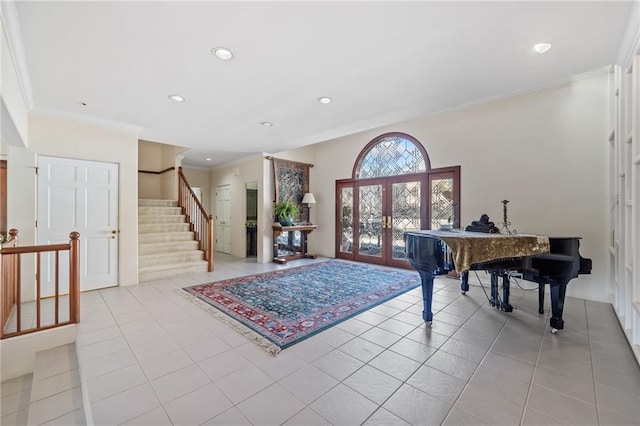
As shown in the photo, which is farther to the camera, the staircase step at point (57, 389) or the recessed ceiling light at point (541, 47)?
the recessed ceiling light at point (541, 47)

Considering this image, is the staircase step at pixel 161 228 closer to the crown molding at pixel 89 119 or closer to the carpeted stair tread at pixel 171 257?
the carpeted stair tread at pixel 171 257

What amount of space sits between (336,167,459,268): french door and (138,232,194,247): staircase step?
3.57 metres

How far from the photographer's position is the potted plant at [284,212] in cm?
640

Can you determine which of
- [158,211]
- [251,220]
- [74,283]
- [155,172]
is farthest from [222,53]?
[155,172]

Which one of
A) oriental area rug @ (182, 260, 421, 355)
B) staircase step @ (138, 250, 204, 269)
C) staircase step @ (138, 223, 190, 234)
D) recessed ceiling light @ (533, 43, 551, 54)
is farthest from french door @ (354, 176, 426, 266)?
staircase step @ (138, 223, 190, 234)

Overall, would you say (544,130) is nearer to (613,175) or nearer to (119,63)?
(613,175)

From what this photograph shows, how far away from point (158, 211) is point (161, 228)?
2.03ft

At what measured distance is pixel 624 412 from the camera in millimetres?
1624

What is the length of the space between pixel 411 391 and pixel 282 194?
5.43 m

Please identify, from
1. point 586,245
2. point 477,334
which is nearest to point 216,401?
point 477,334

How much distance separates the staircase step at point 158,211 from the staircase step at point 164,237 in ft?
2.23

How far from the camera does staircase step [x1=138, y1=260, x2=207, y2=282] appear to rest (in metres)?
4.71

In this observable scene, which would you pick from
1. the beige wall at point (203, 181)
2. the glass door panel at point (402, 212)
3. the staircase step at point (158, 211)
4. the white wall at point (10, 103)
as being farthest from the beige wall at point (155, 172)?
the glass door panel at point (402, 212)

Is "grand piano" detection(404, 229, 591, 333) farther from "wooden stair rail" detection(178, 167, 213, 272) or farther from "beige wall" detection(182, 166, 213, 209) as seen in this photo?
"beige wall" detection(182, 166, 213, 209)
